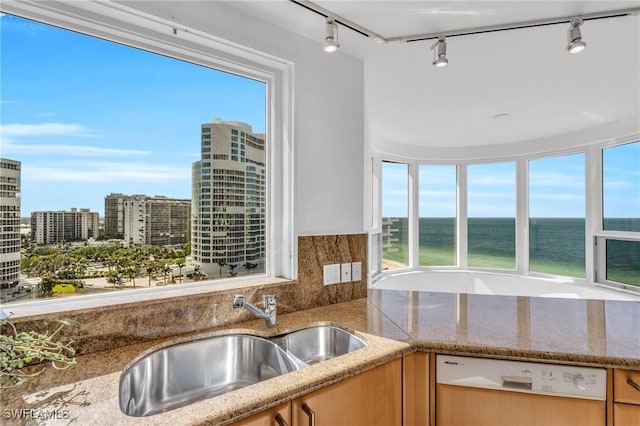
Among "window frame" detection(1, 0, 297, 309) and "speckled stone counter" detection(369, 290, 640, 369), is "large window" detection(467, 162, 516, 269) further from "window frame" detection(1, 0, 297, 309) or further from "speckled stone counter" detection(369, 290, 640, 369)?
"window frame" detection(1, 0, 297, 309)

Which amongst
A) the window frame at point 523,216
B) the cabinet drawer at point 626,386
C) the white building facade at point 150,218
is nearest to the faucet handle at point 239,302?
the white building facade at point 150,218

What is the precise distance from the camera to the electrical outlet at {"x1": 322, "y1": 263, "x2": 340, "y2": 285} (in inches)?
69.7

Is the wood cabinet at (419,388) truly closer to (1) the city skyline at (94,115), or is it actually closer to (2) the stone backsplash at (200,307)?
(2) the stone backsplash at (200,307)

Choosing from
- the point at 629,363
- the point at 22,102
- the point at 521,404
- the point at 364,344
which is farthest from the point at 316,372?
the point at 22,102

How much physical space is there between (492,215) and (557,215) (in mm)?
671

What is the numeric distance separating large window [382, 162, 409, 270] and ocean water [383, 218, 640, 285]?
0.01 m

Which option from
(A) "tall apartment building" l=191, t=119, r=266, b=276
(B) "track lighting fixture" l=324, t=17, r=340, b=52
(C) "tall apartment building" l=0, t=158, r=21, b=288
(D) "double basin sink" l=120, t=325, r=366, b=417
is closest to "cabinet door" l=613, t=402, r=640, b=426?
(D) "double basin sink" l=120, t=325, r=366, b=417

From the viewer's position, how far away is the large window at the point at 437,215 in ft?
13.8

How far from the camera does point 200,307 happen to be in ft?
4.56

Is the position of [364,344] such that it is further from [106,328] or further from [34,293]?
[34,293]

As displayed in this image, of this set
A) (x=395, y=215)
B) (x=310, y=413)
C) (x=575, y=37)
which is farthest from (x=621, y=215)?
(x=310, y=413)

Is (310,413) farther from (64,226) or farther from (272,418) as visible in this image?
(64,226)

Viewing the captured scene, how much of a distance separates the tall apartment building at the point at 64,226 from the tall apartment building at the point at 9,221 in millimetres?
50

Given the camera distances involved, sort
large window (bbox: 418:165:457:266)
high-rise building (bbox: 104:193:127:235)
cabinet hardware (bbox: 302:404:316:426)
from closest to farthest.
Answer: cabinet hardware (bbox: 302:404:316:426)
high-rise building (bbox: 104:193:127:235)
large window (bbox: 418:165:457:266)
